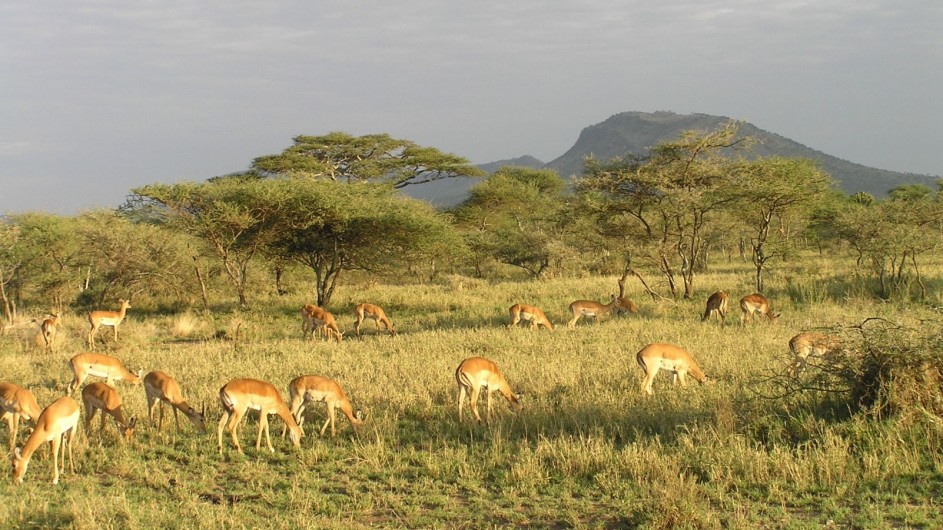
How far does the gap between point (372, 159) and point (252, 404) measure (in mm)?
30520

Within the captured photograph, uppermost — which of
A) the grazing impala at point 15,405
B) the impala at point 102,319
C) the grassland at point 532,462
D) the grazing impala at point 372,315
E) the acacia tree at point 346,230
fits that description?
the acacia tree at point 346,230

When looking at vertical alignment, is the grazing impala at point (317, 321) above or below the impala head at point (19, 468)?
below

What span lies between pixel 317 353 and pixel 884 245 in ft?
42.4

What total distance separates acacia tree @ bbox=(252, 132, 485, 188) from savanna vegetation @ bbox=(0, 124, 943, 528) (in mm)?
8860

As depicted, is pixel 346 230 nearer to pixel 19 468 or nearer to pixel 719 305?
pixel 719 305

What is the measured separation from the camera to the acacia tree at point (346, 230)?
1939 cm

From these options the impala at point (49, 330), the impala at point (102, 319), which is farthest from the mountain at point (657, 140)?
the impala at point (49, 330)

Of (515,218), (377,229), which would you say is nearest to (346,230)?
(377,229)

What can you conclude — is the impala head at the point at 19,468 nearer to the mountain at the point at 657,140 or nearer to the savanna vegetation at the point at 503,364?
the savanna vegetation at the point at 503,364

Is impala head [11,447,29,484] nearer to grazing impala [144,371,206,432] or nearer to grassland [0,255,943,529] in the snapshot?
grassland [0,255,943,529]

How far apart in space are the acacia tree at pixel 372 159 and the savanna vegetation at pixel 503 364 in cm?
886

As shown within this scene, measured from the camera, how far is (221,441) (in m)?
6.96

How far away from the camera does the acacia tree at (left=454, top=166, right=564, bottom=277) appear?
1136 inches

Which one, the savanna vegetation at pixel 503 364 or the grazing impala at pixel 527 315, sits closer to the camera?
the savanna vegetation at pixel 503 364
